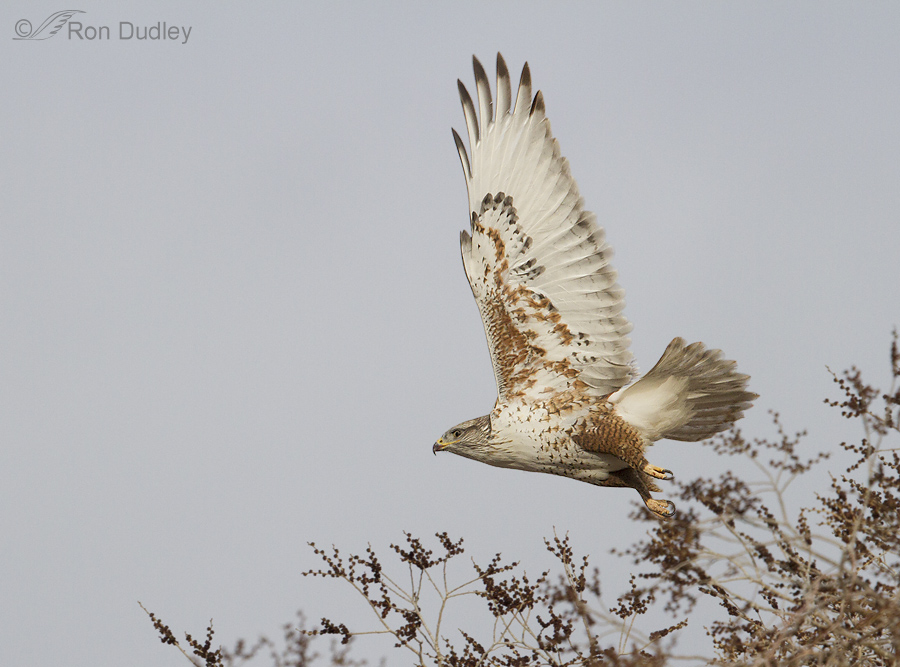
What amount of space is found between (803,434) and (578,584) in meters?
1.48

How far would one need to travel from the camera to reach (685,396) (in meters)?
5.82

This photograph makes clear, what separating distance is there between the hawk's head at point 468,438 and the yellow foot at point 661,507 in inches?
44.6

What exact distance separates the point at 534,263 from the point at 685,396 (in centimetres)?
130

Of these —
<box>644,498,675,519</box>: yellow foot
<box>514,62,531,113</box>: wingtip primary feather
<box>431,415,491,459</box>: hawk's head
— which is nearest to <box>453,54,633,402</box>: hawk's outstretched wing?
<box>514,62,531,113</box>: wingtip primary feather

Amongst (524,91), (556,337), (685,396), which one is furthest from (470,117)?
(685,396)

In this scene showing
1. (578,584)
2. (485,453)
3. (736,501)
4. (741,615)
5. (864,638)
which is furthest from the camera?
(485,453)

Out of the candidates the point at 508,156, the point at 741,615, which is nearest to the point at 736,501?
the point at 741,615

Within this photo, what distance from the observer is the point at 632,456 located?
579 cm

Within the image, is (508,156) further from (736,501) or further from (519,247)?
(736,501)

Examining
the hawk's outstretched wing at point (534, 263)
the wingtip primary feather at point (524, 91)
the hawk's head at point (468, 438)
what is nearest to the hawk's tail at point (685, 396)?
the hawk's outstretched wing at point (534, 263)

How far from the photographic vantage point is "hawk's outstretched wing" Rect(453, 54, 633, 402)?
583 centimetres

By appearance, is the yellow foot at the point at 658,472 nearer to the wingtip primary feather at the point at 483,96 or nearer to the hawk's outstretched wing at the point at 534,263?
the hawk's outstretched wing at the point at 534,263

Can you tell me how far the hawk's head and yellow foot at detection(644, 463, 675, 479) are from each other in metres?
Answer: 1.06

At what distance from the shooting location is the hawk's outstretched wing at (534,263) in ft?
19.1
